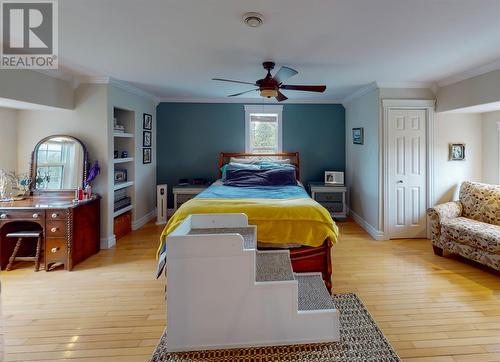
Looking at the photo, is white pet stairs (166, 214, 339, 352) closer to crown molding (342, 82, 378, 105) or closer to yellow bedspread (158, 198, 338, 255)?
yellow bedspread (158, 198, 338, 255)

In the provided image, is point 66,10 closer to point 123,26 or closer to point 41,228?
point 123,26

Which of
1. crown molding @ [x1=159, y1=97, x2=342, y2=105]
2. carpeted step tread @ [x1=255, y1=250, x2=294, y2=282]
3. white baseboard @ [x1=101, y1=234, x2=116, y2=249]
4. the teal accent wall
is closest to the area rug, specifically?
carpeted step tread @ [x1=255, y1=250, x2=294, y2=282]

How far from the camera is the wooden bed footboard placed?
292cm

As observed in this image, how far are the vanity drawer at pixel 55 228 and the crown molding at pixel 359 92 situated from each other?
4600mm

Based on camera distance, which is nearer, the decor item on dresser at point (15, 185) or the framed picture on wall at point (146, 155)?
the decor item on dresser at point (15, 185)

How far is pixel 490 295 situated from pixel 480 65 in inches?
103

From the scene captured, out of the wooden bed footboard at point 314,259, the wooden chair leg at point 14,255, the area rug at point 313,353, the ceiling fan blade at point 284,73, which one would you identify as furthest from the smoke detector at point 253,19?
the wooden chair leg at point 14,255

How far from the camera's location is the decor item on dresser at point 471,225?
3.22 m

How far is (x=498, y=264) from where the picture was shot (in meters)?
3.11

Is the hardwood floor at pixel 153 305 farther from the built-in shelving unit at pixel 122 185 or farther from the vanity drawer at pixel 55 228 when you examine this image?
the built-in shelving unit at pixel 122 185

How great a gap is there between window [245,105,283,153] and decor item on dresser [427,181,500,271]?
10.1 ft

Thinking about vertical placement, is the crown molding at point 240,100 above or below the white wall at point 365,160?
above

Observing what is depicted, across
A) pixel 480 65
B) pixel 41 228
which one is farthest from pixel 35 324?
pixel 480 65

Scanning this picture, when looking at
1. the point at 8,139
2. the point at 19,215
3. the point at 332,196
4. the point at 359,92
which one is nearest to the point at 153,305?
the point at 19,215
